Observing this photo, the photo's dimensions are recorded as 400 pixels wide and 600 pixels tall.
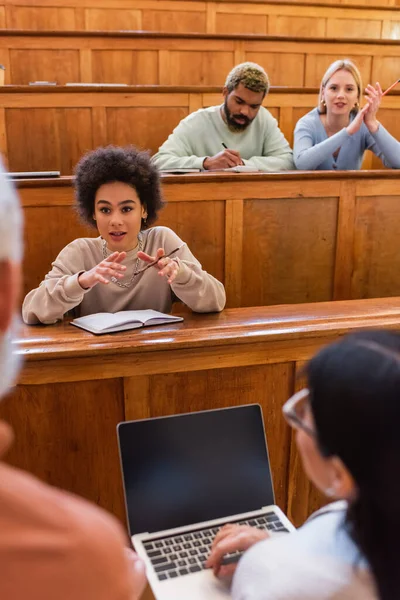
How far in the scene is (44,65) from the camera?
11.1ft

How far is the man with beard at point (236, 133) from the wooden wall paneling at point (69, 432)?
4.39 ft

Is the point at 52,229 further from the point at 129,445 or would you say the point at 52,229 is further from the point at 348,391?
the point at 348,391

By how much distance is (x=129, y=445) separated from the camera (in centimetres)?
90

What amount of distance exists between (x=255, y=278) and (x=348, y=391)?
1.53m

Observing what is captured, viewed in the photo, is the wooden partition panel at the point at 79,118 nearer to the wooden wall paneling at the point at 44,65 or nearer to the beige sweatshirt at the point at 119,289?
the wooden wall paneling at the point at 44,65

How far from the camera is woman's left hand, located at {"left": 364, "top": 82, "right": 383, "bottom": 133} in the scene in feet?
7.29

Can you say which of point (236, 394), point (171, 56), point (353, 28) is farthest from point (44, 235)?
point (353, 28)

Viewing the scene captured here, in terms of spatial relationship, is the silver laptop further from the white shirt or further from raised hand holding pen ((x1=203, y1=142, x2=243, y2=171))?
raised hand holding pen ((x1=203, y1=142, x2=243, y2=171))

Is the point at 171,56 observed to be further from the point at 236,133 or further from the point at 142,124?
the point at 236,133

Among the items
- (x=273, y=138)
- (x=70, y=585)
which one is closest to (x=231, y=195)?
(x=273, y=138)

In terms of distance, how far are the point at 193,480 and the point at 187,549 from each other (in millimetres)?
104

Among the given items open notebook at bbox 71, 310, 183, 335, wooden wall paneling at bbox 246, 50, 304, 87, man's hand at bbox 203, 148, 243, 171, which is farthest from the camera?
wooden wall paneling at bbox 246, 50, 304, 87

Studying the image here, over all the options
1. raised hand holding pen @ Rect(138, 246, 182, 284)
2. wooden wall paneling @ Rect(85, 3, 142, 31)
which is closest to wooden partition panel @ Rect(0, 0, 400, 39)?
wooden wall paneling @ Rect(85, 3, 142, 31)

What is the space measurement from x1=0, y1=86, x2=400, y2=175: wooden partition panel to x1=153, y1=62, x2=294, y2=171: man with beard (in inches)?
12.2
